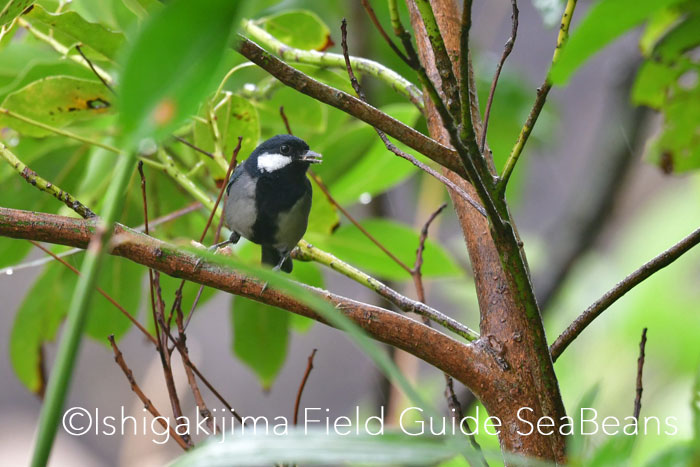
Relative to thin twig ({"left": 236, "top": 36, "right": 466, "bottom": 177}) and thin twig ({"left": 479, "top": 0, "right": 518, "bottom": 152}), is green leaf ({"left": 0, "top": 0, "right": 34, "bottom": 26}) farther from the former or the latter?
thin twig ({"left": 479, "top": 0, "right": 518, "bottom": 152})

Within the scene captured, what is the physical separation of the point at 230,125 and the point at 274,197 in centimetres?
27

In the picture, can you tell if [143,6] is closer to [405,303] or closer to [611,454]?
[405,303]

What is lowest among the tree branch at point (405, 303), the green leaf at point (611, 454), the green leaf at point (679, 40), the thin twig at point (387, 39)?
the green leaf at point (611, 454)

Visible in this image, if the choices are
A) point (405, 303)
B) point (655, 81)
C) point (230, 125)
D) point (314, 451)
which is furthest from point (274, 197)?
point (314, 451)

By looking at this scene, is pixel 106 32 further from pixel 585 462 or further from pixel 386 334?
pixel 585 462

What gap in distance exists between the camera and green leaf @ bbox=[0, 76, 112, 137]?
1046mm

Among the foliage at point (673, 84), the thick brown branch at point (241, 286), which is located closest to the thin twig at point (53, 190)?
the thick brown branch at point (241, 286)

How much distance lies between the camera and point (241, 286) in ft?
2.37

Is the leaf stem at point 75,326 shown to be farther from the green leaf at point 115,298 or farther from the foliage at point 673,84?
the green leaf at point 115,298

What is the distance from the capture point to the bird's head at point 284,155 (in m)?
1.28

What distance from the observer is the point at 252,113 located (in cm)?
107

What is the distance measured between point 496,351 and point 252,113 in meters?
0.52

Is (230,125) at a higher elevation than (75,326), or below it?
higher

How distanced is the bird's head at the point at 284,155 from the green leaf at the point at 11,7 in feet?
1.77
